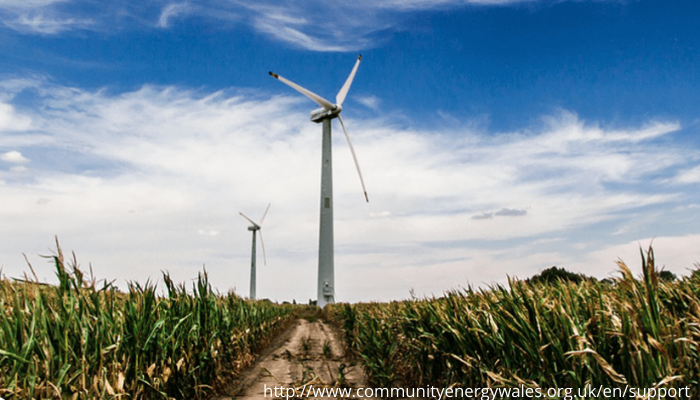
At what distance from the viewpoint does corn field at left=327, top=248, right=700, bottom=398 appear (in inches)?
153

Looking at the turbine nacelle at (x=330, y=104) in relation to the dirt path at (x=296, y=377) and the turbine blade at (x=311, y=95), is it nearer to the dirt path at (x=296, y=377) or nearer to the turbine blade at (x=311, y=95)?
the turbine blade at (x=311, y=95)

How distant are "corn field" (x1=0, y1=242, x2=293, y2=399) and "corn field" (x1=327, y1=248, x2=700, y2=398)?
3916mm

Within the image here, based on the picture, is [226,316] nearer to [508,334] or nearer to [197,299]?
[197,299]

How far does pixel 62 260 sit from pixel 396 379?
692 cm

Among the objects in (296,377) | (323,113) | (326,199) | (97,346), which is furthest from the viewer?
(323,113)

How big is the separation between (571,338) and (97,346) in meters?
5.61

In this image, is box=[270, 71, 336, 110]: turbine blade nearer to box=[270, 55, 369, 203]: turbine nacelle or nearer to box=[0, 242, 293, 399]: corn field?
box=[270, 55, 369, 203]: turbine nacelle

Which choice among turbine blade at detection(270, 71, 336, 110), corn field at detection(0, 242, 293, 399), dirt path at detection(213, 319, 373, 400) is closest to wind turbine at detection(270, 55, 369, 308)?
turbine blade at detection(270, 71, 336, 110)

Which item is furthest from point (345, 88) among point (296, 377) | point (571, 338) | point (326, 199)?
point (571, 338)

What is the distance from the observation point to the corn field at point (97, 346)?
17.3 feet

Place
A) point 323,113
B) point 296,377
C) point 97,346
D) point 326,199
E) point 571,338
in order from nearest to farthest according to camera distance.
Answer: point 571,338 → point 97,346 → point 296,377 → point 326,199 → point 323,113

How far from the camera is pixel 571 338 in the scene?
4.52 m

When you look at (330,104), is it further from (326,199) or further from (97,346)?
(97,346)

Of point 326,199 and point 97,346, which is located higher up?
point 326,199
